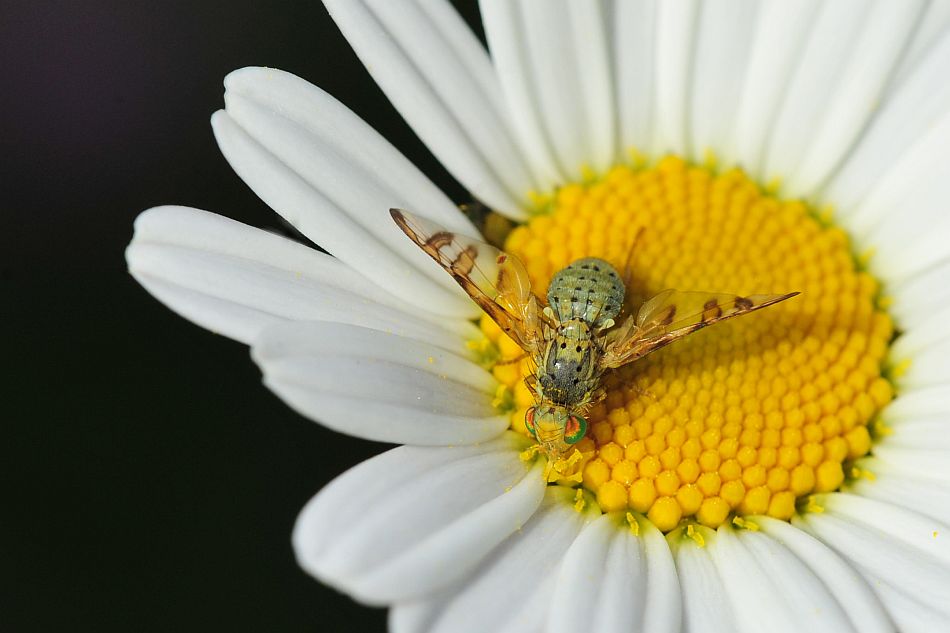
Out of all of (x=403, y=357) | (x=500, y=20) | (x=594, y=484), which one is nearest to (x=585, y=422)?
(x=594, y=484)

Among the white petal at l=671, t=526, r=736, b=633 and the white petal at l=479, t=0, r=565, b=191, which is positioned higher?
the white petal at l=479, t=0, r=565, b=191

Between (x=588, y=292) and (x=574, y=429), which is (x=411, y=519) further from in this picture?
(x=588, y=292)

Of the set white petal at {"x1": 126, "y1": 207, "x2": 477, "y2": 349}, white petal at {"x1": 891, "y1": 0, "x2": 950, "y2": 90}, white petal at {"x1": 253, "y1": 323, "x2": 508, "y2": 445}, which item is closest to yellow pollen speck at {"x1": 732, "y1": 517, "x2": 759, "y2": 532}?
white petal at {"x1": 253, "y1": 323, "x2": 508, "y2": 445}

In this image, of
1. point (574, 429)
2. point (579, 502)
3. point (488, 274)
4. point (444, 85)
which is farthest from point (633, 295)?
point (444, 85)

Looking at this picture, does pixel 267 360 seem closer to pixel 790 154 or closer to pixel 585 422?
pixel 585 422

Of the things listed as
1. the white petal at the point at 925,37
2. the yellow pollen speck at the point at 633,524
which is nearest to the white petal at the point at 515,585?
the yellow pollen speck at the point at 633,524

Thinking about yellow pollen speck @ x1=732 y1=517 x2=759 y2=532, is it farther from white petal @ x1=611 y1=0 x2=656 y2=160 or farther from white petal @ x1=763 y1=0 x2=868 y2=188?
white petal @ x1=611 y1=0 x2=656 y2=160
